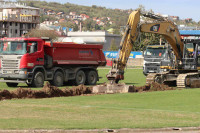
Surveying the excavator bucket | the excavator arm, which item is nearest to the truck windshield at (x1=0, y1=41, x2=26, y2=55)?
the excavator arm

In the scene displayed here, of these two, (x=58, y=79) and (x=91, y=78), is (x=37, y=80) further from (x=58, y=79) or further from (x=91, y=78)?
(x=91, y=78)

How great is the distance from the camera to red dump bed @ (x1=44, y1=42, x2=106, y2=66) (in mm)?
33531

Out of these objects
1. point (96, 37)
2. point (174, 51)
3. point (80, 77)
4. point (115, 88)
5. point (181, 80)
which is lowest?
point (80, 77)

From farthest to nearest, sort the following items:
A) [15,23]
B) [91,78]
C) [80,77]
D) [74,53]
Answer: [15,23] → [91,78] → [80,77] → [74,53]

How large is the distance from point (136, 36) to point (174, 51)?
4577mm

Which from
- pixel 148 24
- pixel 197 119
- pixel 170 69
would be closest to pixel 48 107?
pixel 197 119

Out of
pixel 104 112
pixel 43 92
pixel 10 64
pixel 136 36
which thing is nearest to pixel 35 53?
pixel 10 64

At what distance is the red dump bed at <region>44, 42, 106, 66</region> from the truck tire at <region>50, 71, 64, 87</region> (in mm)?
790

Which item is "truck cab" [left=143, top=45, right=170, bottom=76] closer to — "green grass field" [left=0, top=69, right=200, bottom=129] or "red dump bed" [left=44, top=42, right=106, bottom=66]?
"red dump bed" [left=44, top=42, right=106, bottom=66]

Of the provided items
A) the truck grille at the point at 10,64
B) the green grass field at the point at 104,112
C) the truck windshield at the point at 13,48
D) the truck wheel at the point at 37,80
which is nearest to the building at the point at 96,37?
the truck windshield at the point at 13,48

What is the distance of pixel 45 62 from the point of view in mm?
33438

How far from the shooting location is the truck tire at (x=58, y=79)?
33.8 m

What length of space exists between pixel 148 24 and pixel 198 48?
425 cm

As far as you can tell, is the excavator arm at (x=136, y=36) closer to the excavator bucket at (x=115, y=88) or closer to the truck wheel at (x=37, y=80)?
the excavator bucket at (x=115, y=88)
